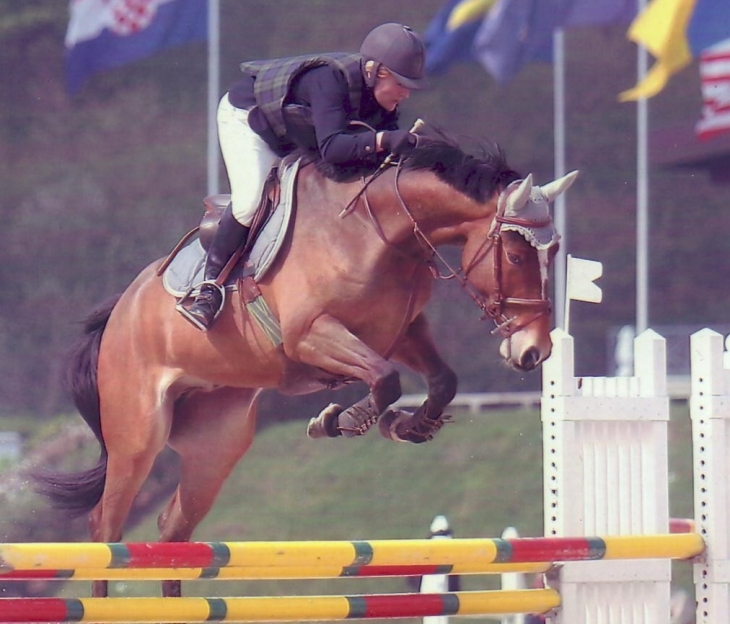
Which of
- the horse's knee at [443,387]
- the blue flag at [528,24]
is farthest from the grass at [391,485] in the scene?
the horse's knee at [443,387]

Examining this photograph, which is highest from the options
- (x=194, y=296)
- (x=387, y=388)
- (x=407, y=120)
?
(x=407, y=120)

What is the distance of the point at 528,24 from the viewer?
11.4 metres

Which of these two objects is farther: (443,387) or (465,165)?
(443,387)

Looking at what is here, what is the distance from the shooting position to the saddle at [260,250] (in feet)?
12.8

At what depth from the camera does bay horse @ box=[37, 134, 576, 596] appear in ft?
11.7

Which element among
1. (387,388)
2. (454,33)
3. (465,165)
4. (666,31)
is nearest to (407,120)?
(454,33)

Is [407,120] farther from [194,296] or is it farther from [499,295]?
[499,295]

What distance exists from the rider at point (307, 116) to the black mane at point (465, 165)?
69mm

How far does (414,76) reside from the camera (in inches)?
147

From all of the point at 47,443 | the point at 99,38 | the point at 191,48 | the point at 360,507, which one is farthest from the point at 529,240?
the point at 191,48

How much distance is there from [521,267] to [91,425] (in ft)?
5.46

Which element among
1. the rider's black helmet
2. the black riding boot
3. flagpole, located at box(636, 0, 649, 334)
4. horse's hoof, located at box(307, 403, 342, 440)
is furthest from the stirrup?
flagpole, located at box(636, 0, 649, 334)

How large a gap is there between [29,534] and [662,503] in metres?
6.63

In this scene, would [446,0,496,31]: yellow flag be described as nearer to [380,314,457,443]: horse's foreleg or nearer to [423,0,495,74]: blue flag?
[423,0,495,74]: blue flag
